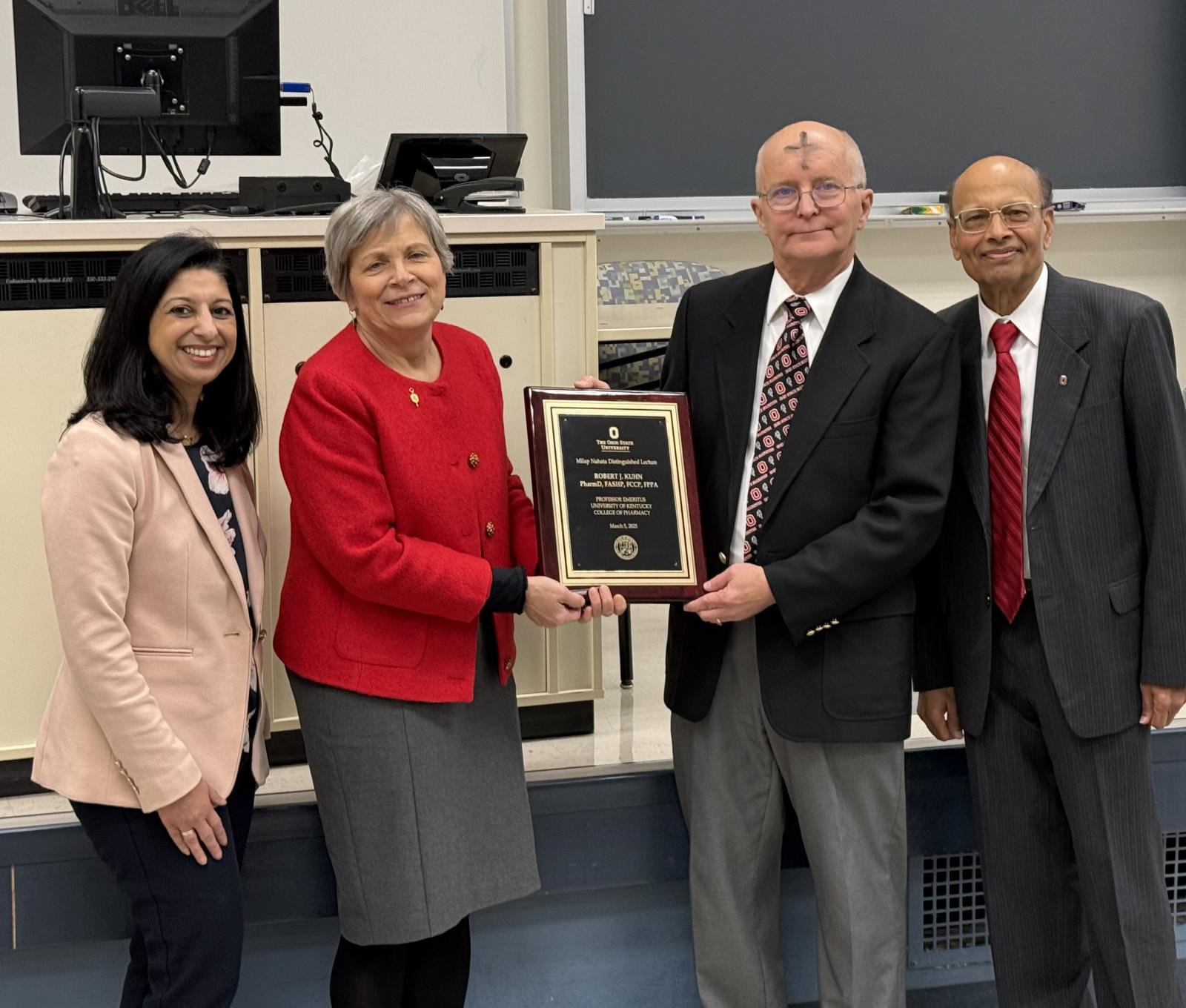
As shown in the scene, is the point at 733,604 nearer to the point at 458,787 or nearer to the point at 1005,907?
the point at 458,787

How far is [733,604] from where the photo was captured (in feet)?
7.10

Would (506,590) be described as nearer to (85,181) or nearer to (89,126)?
(85,181)

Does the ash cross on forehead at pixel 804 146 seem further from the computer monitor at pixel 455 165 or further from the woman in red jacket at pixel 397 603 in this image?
the computer monitor at pixel 455 165

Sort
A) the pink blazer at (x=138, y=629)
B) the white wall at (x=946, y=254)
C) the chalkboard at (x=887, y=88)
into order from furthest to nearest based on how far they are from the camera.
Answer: the white wall at (x=946, y=254)
the chalkboard at (x=887, y=88)
the pink blazer at (x=138, y=629)

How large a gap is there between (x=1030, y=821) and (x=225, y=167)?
10.8 feet

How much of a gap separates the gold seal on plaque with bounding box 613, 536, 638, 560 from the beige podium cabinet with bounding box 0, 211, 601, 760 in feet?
2.04

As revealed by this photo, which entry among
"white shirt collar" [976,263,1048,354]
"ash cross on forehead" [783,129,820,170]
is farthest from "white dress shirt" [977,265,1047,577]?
"ash cross on forehead" [783,129,820,170]

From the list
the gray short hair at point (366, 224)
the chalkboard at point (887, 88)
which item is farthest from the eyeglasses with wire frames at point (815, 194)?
the chalkboard at point (887, 88)

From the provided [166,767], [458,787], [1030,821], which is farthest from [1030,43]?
[166,767]

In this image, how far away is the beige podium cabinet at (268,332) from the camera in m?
2.64

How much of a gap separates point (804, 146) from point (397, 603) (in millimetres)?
957

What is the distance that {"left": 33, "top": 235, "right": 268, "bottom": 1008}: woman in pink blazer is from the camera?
191cm

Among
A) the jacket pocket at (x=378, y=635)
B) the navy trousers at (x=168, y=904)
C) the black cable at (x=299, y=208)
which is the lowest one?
the navy trousers at (x=168, y=904)

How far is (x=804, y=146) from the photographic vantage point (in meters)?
2.16
